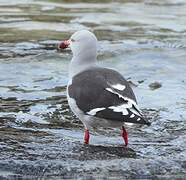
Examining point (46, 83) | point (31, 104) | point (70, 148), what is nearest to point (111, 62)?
point (46, 83)

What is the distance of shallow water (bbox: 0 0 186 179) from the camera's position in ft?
25.1

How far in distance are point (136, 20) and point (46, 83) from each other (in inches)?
233

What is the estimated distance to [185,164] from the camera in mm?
7676

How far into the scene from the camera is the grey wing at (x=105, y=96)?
304 inches

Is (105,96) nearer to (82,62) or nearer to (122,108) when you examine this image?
(122,108)

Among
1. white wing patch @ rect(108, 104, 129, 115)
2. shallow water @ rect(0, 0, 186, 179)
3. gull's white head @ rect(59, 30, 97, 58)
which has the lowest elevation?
shallow water @ rect(0, 0, 186, 179)

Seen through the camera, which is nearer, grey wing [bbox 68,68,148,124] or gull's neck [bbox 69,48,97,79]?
grey wing [bbox 68,68,148,124]

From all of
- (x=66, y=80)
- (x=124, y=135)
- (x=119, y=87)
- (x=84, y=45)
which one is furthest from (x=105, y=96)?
(x=66, y=80)

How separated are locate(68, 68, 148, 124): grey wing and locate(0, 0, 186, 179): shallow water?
0.46 metres

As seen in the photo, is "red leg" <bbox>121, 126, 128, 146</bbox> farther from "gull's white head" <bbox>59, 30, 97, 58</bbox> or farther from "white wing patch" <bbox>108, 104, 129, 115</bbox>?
"gull's white head" <bbox>59, 30, 97, 58</bbox>

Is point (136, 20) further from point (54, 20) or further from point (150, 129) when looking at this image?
point (150, 129)

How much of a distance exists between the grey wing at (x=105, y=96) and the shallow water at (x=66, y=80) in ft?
1.52

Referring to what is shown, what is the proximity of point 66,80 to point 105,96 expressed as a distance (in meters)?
4.21

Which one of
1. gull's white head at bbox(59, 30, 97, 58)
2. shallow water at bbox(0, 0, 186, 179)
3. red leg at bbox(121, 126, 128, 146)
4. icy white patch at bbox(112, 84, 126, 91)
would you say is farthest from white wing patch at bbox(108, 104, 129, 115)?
gull's white head at bbox(59, 30, 97, 58)
